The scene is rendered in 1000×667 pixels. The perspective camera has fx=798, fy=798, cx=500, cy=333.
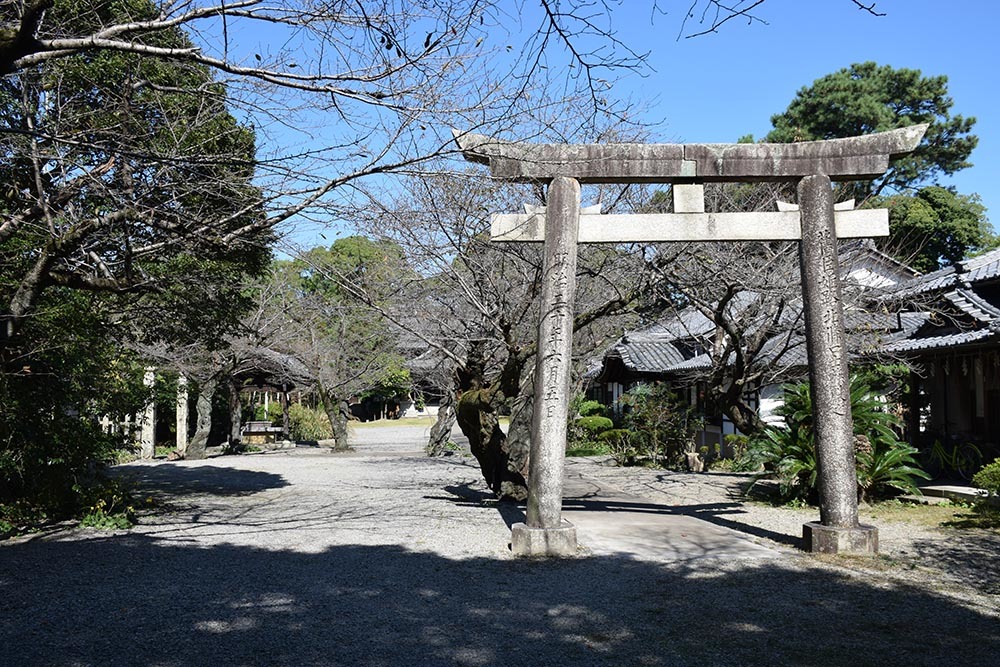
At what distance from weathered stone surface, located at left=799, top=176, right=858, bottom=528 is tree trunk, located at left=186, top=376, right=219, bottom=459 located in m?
19.3

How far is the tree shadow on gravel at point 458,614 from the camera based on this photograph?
4.71m

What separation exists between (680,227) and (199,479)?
499 inches

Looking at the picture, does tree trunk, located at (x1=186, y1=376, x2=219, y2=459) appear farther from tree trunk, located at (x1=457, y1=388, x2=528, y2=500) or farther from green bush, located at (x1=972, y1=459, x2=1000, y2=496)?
green bush, located at (x1=972, y1=459, x2=1000, y2=496)

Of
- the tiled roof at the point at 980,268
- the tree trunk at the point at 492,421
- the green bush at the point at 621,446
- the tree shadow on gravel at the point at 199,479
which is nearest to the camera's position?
the tree trunk at the point at 492,421

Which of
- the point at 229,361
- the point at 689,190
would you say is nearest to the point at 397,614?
the point at 689,190

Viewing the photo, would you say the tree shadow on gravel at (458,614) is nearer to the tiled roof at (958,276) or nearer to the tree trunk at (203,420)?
the tiled roof at (958,276)

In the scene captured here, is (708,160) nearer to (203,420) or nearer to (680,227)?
(680,227)

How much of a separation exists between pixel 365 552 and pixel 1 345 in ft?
16.2

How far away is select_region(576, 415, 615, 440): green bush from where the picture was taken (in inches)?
1051

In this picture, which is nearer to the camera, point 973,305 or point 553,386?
point 553,386

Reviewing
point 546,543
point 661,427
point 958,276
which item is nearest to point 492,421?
point 546,543

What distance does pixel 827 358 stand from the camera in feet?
26.1

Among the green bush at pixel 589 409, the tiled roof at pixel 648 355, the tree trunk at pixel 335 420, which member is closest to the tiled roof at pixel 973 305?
the tiled roof at pixel 648 355

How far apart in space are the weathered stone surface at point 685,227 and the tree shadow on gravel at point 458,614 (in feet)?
10.7
